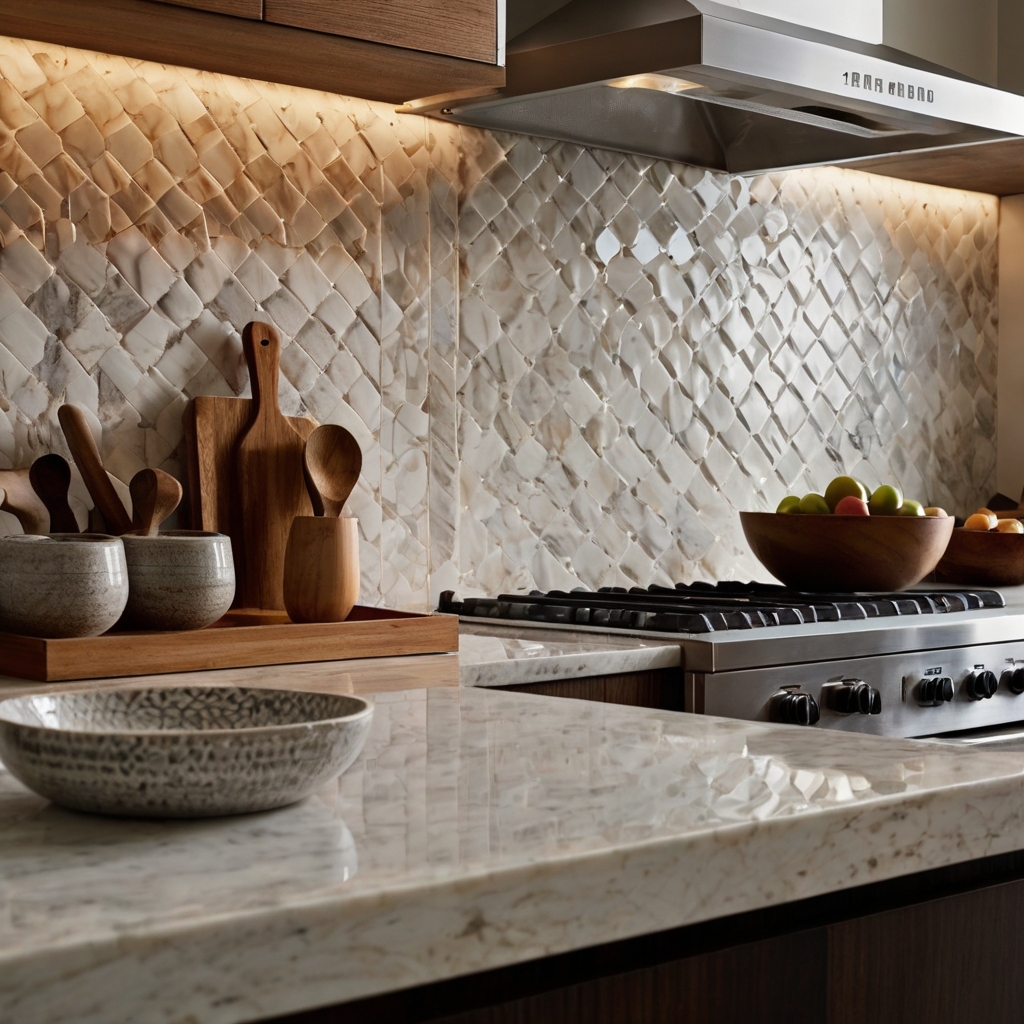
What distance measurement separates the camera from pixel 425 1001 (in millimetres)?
739

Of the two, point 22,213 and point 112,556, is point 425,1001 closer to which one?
point 112,556

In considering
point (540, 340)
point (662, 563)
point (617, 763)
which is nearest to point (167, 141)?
point (540, 340)

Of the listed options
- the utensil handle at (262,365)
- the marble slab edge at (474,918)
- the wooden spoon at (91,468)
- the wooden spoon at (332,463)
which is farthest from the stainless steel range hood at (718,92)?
the marble slab edge at (474,918)

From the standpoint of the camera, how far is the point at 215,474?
2.04 meters

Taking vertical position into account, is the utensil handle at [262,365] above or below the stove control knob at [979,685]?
above

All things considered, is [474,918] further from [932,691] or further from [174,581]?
[932,691]

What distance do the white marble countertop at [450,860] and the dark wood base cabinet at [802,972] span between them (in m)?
0.07

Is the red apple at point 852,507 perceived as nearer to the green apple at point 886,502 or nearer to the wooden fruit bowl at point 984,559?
the green apple at point 886,502

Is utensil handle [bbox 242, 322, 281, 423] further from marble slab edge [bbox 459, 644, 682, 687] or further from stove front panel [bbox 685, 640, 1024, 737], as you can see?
stove front panel [bbox 685, 640, 1024, 737]

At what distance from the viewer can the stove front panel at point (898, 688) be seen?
75.3 inches

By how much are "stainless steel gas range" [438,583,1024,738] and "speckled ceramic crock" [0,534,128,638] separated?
2.59ft

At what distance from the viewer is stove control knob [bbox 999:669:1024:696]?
89.0 inches

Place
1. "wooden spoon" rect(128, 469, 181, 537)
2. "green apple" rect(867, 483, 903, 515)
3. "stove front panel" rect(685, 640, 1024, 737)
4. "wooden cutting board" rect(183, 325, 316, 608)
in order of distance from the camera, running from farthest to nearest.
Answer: "green apple" rect(867, 483, 903, 515), "wooden cutting board" rect(183, 325, 316, 608), "stove front panel" rect(685, 640, 1024, 737), "wooden spoon" rect(128, 469, 181, 537)

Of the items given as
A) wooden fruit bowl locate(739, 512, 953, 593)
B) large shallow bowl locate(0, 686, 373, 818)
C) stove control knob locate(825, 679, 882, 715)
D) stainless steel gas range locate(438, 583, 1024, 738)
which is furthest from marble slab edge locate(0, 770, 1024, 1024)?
wooden fruit bowl locate(739, 512, 953, 593)
